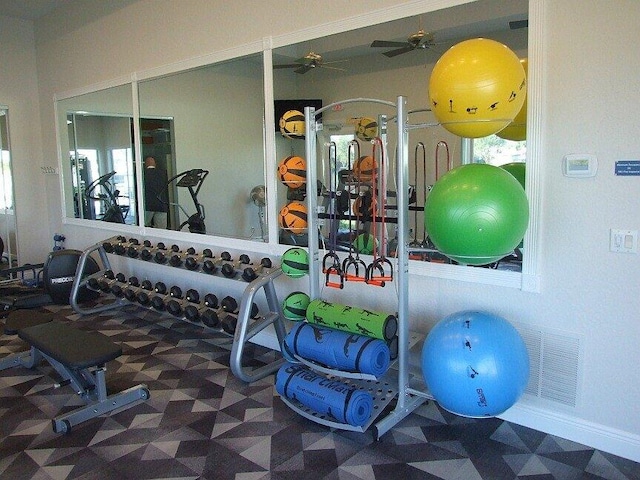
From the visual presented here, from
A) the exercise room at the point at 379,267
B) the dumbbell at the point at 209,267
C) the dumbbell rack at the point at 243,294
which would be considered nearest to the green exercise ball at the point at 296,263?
the exercise room at the point at 379,267

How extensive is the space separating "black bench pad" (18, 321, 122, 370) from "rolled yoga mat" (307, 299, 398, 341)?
1126 millimetres

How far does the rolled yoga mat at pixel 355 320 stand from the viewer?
2695 millimetres

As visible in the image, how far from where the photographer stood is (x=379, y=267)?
279 cm

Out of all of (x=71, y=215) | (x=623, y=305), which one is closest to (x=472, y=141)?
(x=623, y=305)

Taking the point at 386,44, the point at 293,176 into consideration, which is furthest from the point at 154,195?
the point at 386,44

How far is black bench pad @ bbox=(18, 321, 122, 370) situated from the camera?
2760mm

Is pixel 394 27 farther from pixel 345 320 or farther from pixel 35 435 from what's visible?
pixel 35 435

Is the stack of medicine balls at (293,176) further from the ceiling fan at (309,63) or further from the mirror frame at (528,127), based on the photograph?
the ceiling fan at (309,63)

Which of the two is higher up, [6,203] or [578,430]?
[6,203]

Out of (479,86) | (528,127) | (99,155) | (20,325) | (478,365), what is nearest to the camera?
(479,86)

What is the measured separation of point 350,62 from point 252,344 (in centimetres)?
224

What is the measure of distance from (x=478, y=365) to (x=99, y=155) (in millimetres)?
4995

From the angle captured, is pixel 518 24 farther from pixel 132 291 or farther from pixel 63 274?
pixel 63 274

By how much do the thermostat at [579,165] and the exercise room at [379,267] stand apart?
0.01m
